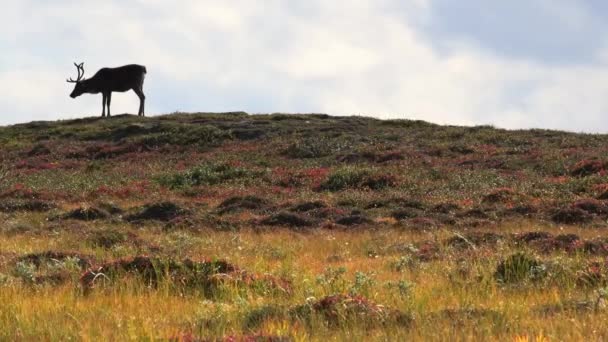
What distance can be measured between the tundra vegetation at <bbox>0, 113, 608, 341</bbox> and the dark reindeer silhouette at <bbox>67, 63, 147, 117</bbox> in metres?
4.00

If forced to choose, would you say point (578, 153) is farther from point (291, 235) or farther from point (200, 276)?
point (200, 276)

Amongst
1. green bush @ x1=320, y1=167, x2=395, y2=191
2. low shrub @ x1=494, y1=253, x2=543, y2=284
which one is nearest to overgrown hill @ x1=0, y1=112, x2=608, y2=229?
green bush @ x1=320, y1=167, x2=395, y2=191

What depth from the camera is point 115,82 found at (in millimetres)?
50969

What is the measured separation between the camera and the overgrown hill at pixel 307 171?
64.0ft

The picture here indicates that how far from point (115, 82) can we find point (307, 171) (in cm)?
2642

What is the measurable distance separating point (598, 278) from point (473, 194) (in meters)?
15.6

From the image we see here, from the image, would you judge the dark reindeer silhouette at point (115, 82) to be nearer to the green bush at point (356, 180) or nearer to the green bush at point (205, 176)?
the green bush at point (205, 176)

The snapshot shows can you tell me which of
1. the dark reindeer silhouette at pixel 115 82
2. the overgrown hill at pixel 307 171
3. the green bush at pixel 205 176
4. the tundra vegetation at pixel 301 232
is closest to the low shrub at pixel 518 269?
the tundra vegetation at pixel 301 232

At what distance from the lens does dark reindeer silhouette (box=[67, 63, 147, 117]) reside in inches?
2005

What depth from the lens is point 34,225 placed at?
1780cm

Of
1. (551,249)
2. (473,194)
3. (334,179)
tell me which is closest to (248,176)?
(334,179)

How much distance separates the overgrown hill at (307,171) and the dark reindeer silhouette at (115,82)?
2468 millimetres

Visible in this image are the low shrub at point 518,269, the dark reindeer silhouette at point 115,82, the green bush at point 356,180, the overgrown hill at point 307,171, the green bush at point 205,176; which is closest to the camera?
the low shrub at point 518,269

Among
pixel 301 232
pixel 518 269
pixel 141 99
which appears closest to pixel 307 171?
pixel 301 232
